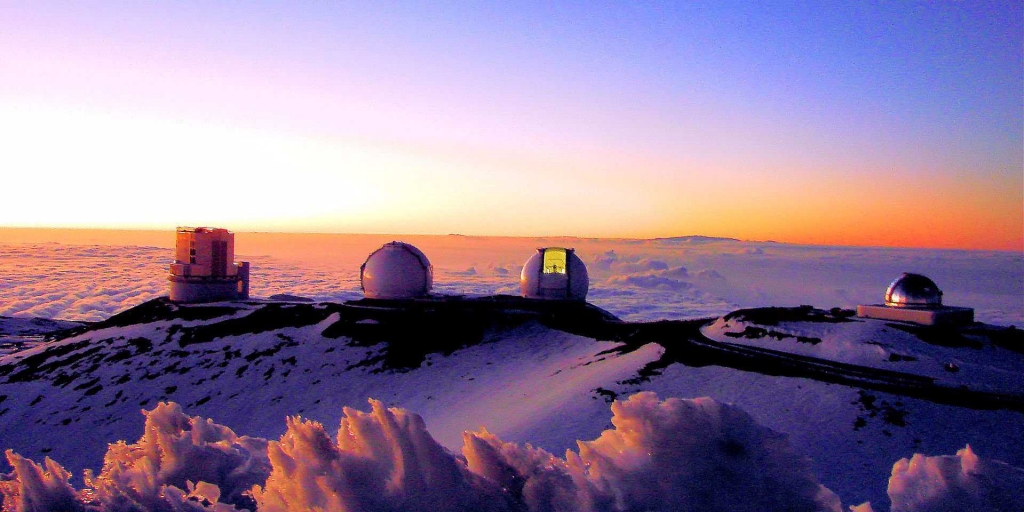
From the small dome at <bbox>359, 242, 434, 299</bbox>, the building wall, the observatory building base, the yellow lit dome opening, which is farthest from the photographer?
the building wall

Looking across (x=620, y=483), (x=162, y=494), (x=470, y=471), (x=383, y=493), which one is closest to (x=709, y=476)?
(x=620, y=483)

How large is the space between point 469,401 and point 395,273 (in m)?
12.0

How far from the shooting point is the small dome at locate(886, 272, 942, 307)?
2167cm

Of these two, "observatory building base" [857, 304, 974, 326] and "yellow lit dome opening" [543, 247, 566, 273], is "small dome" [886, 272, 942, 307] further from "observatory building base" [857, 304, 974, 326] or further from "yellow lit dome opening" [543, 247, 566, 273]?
"yellow lit dome opening" [543, 247, 566, 273]

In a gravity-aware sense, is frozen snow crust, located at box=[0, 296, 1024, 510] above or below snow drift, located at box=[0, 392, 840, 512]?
below

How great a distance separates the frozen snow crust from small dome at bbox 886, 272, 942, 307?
8.60ft

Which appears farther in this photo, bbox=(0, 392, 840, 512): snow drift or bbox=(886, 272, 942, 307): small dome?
bbox=(886, 272, 942, 307): small dome

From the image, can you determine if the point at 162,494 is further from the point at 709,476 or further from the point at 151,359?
the point at 151,359

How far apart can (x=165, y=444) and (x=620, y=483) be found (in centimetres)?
287

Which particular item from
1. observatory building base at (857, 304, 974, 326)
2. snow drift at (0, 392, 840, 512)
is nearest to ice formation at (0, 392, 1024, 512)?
snow drift at (0, 392, 840, 512)

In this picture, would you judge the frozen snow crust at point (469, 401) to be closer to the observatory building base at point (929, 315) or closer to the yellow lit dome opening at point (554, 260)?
the observatory building base at point (929, 315)

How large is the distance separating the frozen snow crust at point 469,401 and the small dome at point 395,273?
952 millimetres

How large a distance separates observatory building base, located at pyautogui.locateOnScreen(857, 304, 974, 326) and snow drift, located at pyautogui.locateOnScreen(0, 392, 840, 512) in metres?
21.1

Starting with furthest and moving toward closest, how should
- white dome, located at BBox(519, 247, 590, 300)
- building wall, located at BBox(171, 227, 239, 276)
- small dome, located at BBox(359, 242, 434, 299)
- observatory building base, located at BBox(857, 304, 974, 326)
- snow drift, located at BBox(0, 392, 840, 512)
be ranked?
building wall, located at BBox(171, 227, 239, 276), white dome, located at BBox(519, 247, 590, 300), small dome, located at BBox(359, 242, 434, 299), observatory building base, located at BBox(857, 304, 974, 326), snow drift, located at BBox(0, 392, 840, 512)
